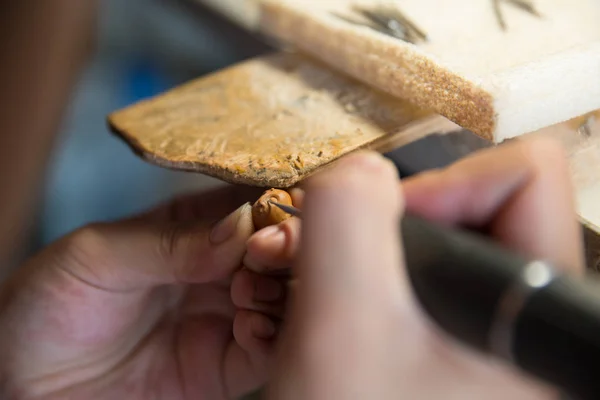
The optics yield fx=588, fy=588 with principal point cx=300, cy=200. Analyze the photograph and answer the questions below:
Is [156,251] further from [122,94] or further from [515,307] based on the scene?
[122,94]

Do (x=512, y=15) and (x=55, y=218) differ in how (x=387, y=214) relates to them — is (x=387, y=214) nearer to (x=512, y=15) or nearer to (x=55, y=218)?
(x=512, y=15)

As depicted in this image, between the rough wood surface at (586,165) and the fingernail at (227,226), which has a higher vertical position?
the rough wood surface at (586,165)

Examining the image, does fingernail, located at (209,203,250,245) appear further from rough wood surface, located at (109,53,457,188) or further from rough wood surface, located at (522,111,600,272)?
rough wood surface, located at (522,111,600,272)

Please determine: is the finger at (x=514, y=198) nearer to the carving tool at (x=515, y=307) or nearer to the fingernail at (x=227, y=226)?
the carving tool at (x=515, y=307)

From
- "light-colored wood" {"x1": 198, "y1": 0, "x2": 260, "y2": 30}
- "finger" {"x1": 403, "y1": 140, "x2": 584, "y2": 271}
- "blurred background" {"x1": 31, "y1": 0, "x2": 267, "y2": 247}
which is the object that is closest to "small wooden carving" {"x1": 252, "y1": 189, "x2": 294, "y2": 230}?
"finger" {"x1": 403, "y1": 140, "x2": 584, "y2": 271}

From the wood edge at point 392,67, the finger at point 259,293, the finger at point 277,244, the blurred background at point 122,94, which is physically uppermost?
the wood edge at point 392,67

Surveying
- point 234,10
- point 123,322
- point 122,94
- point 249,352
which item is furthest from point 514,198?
point 122,94

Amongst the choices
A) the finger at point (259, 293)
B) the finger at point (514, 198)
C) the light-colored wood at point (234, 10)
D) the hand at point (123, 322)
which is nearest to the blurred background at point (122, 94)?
the light-colored wood at point (234, 10)
